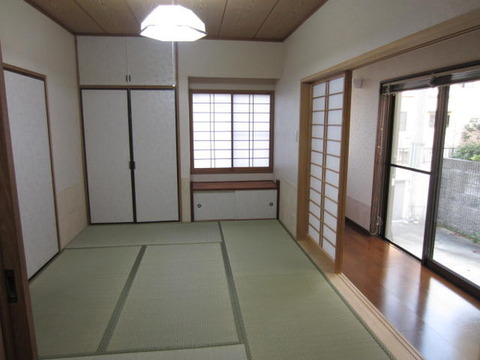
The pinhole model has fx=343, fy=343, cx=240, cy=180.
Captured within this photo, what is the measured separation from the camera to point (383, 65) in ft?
14.7

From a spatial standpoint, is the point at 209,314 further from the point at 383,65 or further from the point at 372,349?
the point at 383,65

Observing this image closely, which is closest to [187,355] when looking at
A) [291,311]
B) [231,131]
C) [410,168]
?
[291,311]

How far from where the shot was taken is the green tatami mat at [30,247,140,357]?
96.0 inches

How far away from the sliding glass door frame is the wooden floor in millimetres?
132

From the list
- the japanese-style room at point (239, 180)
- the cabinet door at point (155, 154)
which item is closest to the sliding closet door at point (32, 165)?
the japanese-style room at point (239, 180)

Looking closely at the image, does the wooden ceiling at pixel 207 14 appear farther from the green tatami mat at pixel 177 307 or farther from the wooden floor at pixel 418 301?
the wooden floor at pixel 418 301

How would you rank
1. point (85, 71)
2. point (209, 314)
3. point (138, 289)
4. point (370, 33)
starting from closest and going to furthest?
point (370, 33) → point (209, 314) → point (138, 289) → point (85, 71)

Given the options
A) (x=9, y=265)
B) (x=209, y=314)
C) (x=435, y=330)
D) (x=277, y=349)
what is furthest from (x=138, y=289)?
(x=435, y=330)

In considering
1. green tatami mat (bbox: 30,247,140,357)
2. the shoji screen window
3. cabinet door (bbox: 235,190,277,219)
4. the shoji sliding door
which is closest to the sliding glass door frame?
the shoji sliding door

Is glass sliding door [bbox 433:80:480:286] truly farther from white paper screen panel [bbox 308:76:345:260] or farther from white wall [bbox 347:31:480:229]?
white paper screen panel [bbox 308:76:345:260]

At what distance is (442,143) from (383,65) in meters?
1.44

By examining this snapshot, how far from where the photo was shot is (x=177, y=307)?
2863 mm

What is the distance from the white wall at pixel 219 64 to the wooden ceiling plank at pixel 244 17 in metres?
0.24

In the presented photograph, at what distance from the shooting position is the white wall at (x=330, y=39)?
1951mm
